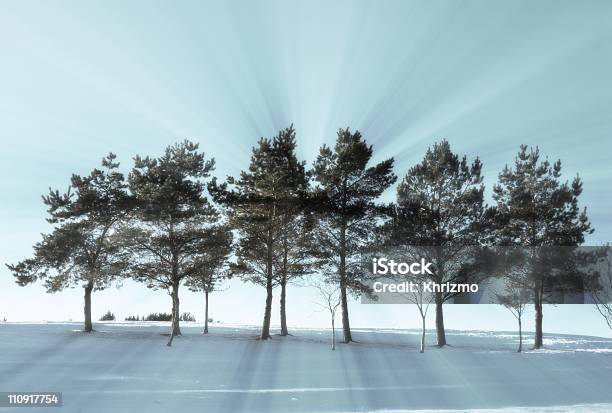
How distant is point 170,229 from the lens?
111ft

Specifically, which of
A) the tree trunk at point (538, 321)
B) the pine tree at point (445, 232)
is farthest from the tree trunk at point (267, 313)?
the tree trunk at point (538, 321)

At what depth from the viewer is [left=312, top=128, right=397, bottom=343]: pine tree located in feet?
109

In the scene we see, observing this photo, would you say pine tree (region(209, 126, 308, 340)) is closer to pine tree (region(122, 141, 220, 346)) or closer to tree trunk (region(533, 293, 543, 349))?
pine tree (region(122, 141, 220, 346))

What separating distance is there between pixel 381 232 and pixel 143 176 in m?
17.5

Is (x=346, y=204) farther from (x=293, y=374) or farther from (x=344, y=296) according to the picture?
(x=293, y=374)

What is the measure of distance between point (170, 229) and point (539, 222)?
26.6m


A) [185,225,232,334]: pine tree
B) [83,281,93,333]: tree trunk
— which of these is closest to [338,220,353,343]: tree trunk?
[185,225,232,334]: pine tree

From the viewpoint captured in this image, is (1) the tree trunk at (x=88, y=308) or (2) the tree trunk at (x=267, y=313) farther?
(1) the tree trunk at (x=88, y=308)

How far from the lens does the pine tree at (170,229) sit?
3275 cm

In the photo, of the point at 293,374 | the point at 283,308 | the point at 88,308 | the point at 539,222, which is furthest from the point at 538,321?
the point at 88,308

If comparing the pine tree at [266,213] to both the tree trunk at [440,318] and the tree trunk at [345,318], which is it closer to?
the tree trunk at [345,318]

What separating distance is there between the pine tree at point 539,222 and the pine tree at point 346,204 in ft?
29.8

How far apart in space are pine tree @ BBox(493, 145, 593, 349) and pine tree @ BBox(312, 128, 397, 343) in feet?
29.8

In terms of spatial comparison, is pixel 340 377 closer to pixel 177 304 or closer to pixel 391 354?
pixel 391 354
